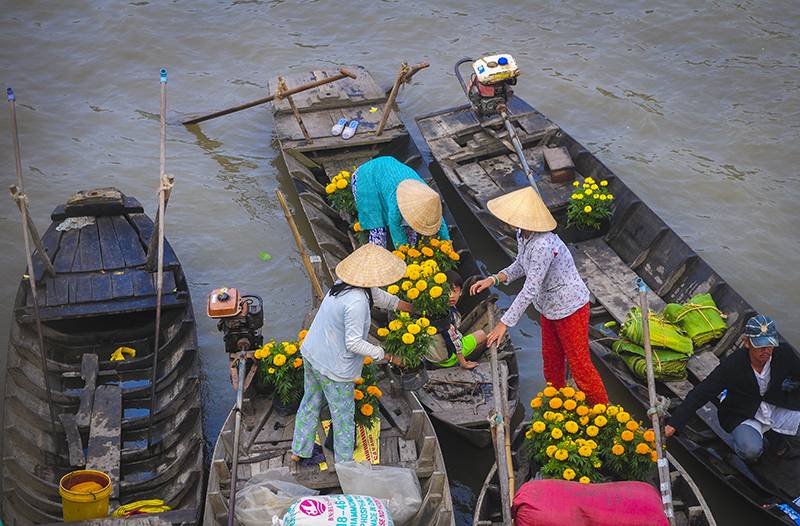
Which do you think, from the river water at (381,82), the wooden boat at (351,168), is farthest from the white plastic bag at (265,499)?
the river water at (381,82)

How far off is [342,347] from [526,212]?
1.68 m

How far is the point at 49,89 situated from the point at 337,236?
6468 millimetres

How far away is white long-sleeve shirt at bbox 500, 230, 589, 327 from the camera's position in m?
6.47

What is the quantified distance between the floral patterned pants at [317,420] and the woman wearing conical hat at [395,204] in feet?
6.03

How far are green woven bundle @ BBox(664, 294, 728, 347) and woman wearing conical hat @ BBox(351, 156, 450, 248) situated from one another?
2.17m

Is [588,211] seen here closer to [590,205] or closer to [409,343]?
[590,205]

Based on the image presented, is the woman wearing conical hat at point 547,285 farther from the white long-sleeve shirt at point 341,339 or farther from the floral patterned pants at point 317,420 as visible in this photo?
the floral patterned pants at point 317,420

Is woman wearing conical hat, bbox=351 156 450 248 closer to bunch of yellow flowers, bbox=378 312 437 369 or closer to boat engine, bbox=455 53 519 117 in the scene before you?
bunch of yellow flowers, bbox=378 312 437 369

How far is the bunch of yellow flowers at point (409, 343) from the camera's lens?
654 cm

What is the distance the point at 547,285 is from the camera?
21.9 feet

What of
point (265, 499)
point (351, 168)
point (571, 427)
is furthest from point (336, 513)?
point (351, 168)

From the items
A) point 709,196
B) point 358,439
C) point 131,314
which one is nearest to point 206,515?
point 358,439

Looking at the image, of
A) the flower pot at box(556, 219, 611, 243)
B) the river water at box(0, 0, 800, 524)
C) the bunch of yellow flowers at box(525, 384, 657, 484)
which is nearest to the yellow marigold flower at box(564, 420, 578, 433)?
the bunch of yellow flowers at box(525, 384, 657, 484)

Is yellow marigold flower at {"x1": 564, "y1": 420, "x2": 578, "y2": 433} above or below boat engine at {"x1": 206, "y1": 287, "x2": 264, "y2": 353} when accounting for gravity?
below
